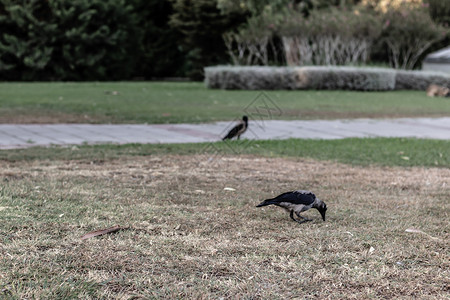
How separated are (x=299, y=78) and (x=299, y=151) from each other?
43.0ft

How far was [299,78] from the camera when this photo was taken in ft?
65.7

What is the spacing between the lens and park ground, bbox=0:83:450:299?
2807 mm

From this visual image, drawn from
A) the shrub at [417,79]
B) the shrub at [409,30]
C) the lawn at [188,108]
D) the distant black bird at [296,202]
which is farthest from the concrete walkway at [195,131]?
the shrub at [409,30]

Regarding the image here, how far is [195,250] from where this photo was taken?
330cm

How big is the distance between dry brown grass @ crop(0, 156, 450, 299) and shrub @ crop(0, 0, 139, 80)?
22.6 m

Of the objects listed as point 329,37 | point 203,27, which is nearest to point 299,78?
point 329,37

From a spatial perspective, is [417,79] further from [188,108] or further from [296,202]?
[296,202]

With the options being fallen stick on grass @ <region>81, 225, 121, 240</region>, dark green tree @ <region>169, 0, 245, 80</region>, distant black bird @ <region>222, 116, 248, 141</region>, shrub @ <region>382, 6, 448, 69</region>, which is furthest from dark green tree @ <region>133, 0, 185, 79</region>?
fallen stick on grass @ <region>81, 225, 121, 240</region>

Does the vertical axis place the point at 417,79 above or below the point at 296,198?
A: below

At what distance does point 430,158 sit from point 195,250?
4.42 metres

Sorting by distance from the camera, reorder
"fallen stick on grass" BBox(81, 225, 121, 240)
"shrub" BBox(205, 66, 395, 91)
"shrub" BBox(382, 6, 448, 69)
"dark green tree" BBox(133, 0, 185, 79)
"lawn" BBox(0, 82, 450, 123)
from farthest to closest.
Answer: "dark green tree" BBox(133, 0, 185, 79) → "shrub" BBox(382, 6, 448, 69) → "shrub" BBox(205, 66, 395, 91) → "lawn" BBox(0, 82, 450, 123) → "fallen stick on grass" BBox(81, 225, 121, 240)

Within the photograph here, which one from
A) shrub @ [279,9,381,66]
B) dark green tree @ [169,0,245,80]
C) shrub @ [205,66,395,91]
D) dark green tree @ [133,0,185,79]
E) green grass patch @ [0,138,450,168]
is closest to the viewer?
green grass patch @ [0,138,450,168]

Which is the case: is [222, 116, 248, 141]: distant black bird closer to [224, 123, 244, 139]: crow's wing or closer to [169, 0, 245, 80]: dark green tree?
[224, 123, 244, 139]: crow's wing

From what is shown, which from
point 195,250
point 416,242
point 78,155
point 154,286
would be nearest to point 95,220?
point 195,250
